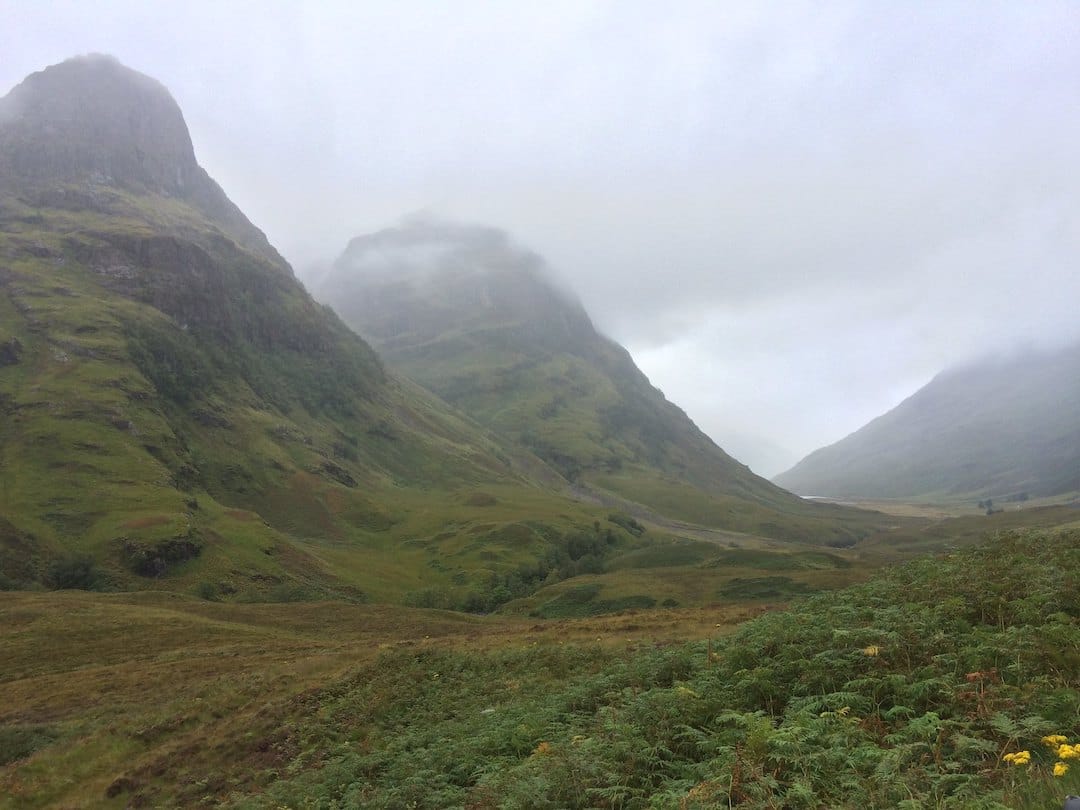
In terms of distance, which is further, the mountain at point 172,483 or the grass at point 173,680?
the mountain at point 172,483

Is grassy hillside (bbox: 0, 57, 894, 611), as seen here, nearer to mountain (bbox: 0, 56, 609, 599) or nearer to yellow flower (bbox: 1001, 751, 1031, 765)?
mountain (bbox: 0, 56, 609, 599)

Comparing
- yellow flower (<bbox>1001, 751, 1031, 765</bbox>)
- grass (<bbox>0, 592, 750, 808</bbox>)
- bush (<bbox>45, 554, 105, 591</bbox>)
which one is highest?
bush (<bbox>45, 554, 105, 591</bbox>)

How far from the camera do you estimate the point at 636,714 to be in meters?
13.7

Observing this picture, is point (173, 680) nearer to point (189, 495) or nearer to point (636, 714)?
point (636, 714)

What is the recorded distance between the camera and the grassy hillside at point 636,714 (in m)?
9.14

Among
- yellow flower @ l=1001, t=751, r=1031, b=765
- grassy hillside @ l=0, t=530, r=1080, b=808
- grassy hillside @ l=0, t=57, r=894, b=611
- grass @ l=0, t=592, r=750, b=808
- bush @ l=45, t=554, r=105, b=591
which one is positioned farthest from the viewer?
grassy hillside @ l=0, t=57, r=894, b=611

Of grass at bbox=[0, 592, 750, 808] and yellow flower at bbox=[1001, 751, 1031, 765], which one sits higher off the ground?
yellow flower at bbox=[1001, 751, 1031, 765]

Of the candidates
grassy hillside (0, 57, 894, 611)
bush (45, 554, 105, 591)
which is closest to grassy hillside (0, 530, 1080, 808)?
grassy hillside (0, 57, 894, 611)

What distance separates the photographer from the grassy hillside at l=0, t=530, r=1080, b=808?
914cm

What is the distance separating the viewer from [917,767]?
8375 millimetres

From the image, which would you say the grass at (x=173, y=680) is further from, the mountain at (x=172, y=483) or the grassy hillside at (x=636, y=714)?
the mountain at (x=172, y=483)

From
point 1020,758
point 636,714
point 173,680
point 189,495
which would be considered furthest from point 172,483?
point 1020,758

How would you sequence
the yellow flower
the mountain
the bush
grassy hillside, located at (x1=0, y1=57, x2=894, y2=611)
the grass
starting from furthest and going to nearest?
1. the mountain
2. grassy hillside, located at (x1=0, y1=57, x2=894, y2=611)
3. the bush
4. the grass
5. the yellow flower

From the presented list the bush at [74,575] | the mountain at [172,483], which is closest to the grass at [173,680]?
the bush at [74,575]
